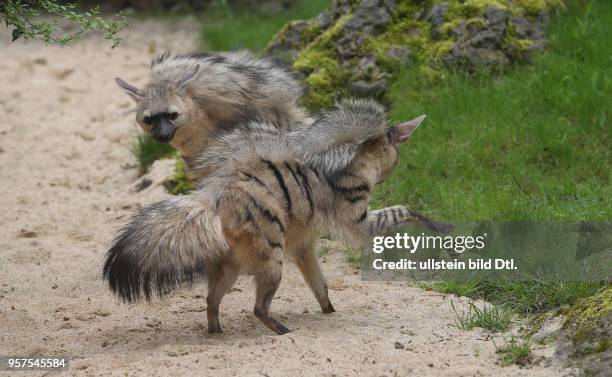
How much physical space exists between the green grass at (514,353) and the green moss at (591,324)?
21cm

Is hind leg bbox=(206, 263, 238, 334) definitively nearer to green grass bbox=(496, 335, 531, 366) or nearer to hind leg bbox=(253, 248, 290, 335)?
hind leg bbox=(253, 248, 290, 335)

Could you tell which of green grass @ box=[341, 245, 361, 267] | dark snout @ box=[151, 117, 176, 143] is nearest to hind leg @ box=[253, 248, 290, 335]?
green grass @ box=[341, 245, 361, 267]

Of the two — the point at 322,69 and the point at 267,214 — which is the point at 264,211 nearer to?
the point at 267,214

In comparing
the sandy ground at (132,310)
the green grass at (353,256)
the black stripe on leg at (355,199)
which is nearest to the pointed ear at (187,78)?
the sandy ground at (132,310)

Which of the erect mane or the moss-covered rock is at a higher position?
the erect mane

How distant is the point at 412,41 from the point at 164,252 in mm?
3817

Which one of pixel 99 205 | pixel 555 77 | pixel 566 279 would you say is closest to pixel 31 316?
pixel 99 205

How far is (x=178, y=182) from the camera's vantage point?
24.2 feet

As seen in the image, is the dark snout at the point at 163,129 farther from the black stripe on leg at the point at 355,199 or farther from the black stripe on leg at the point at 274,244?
the black stripe on leg at the point at 274,244

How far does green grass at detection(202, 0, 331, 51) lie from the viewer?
10234 millimetres

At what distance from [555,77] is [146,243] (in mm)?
3812

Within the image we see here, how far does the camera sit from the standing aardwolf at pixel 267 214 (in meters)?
4.65

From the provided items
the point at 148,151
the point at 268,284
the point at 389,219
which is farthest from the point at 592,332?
the point at 148,151

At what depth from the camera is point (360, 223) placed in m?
5.13
